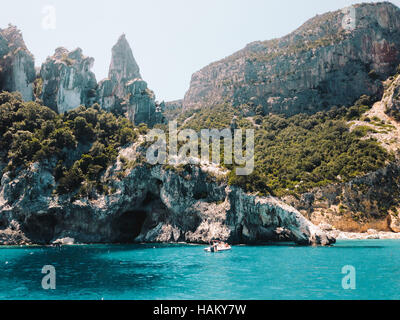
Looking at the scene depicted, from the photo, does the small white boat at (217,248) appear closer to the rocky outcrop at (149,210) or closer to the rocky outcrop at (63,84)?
the rocky outcrop at (149,210)

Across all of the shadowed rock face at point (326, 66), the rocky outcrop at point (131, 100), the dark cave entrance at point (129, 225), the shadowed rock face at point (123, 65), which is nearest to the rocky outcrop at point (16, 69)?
the rocky outcrop at point (131, 100)

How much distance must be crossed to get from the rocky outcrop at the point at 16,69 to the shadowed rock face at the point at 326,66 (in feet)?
218

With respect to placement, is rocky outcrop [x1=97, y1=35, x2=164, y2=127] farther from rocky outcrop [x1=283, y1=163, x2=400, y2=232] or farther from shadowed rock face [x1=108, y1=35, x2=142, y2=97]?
rocky outcrop [x1=283, y1=163, x2=400, y2=232]

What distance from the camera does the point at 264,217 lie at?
50.7 metres

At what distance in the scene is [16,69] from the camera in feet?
264

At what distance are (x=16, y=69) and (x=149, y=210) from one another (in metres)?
51.2

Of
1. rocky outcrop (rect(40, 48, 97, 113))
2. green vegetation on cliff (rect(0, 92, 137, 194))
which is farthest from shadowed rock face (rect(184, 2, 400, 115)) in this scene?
green vegetation on cliff (rect(0, 92, 137, 194))

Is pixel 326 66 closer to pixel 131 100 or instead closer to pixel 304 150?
pixel 304 150

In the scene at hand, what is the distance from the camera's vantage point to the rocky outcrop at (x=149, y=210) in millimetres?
52031

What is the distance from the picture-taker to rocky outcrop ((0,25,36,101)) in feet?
262

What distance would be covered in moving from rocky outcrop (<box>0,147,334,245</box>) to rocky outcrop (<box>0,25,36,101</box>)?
31.5m
